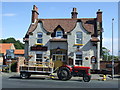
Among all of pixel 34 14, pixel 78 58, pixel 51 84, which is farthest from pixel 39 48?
pixel 51 84

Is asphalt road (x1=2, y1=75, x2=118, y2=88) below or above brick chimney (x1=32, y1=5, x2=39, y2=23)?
below

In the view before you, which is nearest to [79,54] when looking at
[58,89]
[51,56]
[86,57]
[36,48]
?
[86,57]

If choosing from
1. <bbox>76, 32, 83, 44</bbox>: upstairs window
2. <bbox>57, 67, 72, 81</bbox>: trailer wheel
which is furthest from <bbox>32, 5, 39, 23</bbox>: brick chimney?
<bbox>57, 67, 72, 81</bbox>: trailer wheel

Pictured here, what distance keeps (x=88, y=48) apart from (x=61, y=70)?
9.05 m

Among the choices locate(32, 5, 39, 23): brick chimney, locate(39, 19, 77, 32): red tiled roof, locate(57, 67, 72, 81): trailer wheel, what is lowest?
locate(57, 67, 72, 81): trailer wheel

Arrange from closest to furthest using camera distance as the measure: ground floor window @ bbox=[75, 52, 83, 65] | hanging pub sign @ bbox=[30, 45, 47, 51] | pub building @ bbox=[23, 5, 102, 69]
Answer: pub building @ bbox=[23, 5, 102, 69] → ground floor window @ bbox=[75, 52, 83, 65] → hanging pub sign @ bbox=[30, 45, 47, 51]

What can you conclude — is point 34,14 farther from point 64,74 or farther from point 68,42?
point 64,74

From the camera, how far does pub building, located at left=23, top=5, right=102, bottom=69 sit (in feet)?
85.2

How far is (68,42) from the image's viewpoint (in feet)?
87.0

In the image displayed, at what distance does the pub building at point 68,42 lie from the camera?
2597cm

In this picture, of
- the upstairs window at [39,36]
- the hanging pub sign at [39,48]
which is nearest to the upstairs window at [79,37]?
the hanging pub sign at [39,48]

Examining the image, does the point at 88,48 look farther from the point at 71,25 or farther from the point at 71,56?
the point at 71,25

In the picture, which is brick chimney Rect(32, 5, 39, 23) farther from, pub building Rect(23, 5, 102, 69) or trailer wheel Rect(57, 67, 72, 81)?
trailer wheel Rect(57, 67, 72, 81)

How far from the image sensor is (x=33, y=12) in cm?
3017
